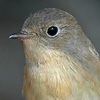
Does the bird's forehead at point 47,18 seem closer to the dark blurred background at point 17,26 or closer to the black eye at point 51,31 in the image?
the black eye at point 51,31

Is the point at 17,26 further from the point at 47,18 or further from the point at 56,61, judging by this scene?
the point at 56,61

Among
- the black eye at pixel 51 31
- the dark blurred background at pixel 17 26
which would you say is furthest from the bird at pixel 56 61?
the dark blurred background at pixel 17 26

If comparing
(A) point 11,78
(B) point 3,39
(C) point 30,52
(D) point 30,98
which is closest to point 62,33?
(C) point 30,52

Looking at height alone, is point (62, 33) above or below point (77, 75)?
above

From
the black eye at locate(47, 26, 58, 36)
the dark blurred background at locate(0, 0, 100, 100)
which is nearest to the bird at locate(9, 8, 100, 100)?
the black eye at locate(47, 26, 58, 36)

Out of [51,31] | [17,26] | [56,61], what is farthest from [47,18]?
[17,26]

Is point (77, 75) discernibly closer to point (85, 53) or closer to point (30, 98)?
point (85, 53)

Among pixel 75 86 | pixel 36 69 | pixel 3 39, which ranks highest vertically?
pixel 3 39
